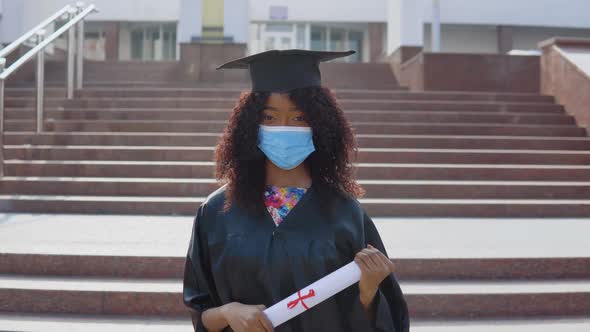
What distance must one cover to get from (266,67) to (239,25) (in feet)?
39.2

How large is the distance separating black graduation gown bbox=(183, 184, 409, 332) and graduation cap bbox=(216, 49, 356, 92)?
0.35m

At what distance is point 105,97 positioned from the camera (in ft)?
30.2

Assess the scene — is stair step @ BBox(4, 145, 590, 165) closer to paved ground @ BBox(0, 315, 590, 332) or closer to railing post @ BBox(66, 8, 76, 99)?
railing post @ BBox(66, 8, 76, 99)

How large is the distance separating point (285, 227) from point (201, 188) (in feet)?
15.7

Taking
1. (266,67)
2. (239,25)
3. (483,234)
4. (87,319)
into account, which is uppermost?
(239,25)

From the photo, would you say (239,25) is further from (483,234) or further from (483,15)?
(483,15)

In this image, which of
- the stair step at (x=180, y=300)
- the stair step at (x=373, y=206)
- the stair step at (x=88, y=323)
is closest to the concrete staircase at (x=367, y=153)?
the stair step at (x=373, y=206)

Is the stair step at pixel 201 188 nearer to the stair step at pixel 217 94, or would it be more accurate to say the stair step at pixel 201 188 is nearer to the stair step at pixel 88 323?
the stair step at pixel 88 323

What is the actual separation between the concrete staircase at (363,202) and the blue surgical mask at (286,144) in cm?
212

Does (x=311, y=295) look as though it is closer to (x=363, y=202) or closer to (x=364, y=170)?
(x=363, y=202)

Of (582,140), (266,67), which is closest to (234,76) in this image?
(582,140)

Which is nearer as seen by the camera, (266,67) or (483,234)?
(266,67)

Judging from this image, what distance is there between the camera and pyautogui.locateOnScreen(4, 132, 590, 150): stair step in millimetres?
7383

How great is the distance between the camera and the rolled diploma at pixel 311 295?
1.48 meters
